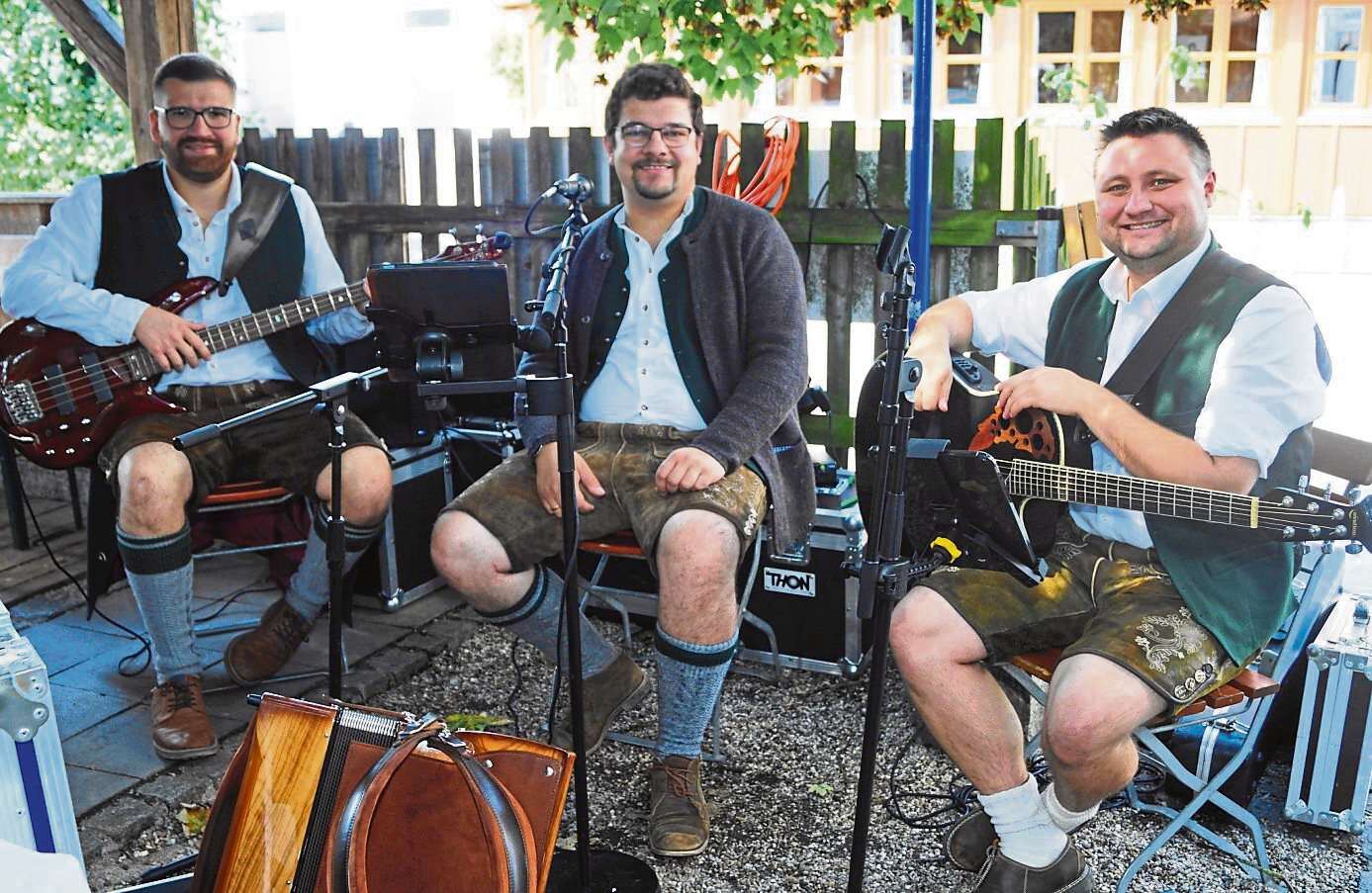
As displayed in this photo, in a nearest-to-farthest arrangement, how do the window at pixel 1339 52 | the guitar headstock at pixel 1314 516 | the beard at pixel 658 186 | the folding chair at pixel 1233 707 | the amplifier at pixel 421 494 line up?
the guitar headstock at pixel 1314 516 < the folding chair at pixel 1233 707 < the beard at pixel 658 186 < the amplifier at pixel 421 494 < the window at pixel 1339 52

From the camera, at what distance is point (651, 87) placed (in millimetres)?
2885

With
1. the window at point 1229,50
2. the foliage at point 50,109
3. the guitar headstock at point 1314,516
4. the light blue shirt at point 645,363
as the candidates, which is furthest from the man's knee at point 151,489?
the window at point 1229,50

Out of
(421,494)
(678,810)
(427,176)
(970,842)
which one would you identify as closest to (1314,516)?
(970,842)

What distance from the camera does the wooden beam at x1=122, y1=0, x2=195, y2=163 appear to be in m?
4.45

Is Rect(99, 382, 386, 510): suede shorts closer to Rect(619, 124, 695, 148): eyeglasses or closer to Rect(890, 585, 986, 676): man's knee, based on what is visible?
Rect(619, 124, 695, 148): eyeglasses

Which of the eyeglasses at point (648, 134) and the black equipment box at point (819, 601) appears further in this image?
the black equipment box at point (819, 601)

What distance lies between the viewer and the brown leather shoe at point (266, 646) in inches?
128

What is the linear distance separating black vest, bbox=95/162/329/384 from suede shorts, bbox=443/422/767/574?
86 cm

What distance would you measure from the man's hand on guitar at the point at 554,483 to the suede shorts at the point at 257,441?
2.08 ft

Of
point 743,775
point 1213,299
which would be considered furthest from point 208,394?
point 1213,299

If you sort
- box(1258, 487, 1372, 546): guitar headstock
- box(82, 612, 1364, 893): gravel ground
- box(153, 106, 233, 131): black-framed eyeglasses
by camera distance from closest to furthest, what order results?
box(1258, 487, 1372, 546): guitar headstock, box(82, 612, 1364, 893): gravel ground, box(153, 106, 233, 131): black-framed eyeglasses

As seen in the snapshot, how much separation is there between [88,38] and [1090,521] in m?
4.22

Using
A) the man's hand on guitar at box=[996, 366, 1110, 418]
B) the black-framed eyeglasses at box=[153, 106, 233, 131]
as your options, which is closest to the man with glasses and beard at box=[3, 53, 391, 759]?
the black-framed eyeglasses at box=[153, 106, 233, 131]

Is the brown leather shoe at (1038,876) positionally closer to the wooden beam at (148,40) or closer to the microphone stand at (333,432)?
the microphone stand at (333,432)
